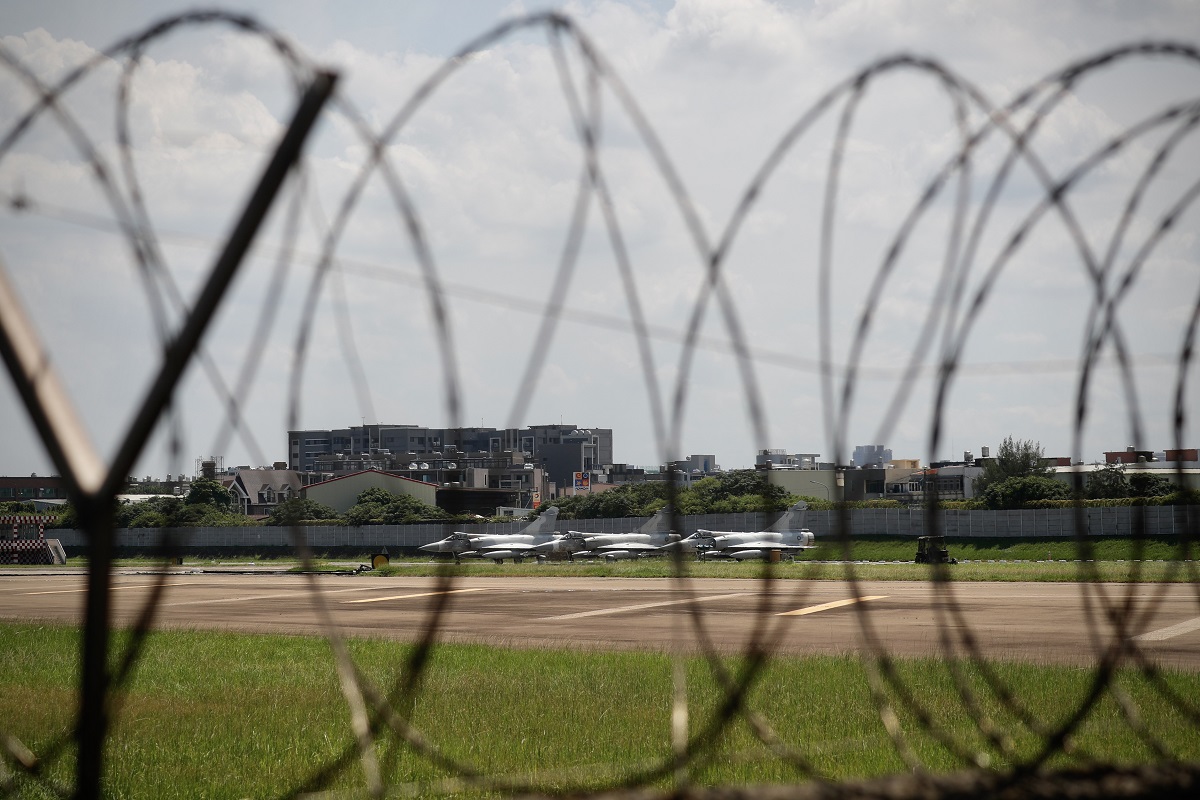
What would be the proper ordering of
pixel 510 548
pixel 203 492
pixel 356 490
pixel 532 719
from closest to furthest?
1. pixel 203 492
2. pixel 532 719
3. pixel 510 548
4. pixel 356 490

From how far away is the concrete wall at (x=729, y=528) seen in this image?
6322cm

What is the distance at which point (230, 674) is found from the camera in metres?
17.3

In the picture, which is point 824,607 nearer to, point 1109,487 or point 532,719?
point 532,719

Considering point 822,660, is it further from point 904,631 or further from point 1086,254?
point 1086,254

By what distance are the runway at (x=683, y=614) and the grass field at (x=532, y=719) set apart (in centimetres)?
109

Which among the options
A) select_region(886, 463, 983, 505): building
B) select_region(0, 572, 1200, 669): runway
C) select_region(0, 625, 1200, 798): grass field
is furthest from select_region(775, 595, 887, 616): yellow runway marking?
select_region(886, 463, 983, 505): building

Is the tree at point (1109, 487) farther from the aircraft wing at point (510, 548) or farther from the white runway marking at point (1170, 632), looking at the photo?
the white runway marking at point (1170, 632)

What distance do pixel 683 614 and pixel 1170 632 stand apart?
1131 centimetres

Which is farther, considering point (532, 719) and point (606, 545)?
point (606, 545)

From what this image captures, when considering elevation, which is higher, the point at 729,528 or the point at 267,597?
the point at 729,528

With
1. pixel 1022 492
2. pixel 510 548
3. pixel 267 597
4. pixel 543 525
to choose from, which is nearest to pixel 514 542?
pixel 510 548

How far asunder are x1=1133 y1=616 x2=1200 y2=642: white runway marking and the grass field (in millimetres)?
5338

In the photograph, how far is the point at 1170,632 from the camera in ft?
69.4

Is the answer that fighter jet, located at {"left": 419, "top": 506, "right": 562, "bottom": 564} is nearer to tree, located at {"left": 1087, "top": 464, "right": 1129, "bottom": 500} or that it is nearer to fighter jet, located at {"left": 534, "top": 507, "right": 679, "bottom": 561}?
fighter jet, located at {"left": 534, "top": 507, "right": 679, "bottom": 561}
